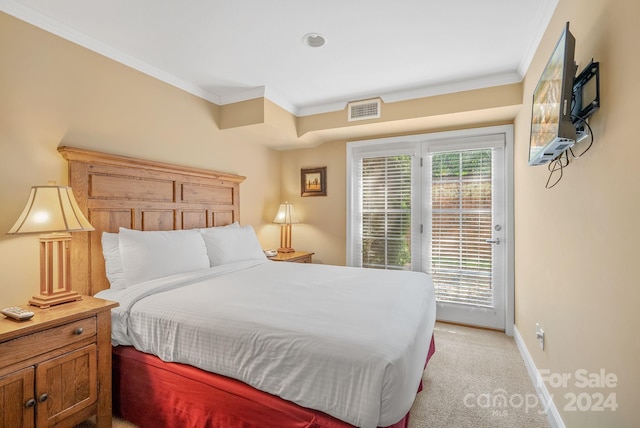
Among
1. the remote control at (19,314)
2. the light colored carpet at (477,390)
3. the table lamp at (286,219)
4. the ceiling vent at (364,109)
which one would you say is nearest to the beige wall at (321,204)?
the table lamp at (286,219)

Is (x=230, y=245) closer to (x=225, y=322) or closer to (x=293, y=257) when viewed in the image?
(x=293, y=257)

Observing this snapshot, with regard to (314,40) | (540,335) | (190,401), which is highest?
(314,40)

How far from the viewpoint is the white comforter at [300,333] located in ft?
4.11

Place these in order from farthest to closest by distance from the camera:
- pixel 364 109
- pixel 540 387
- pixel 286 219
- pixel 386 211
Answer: pixel 286 219 → pixel 386 211 → pixel 364 109 → pixel 540 387

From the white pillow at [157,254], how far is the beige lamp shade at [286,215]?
59.0 inches

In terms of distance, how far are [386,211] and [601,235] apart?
2624 mm

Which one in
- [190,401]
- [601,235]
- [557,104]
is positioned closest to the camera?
[601,235]

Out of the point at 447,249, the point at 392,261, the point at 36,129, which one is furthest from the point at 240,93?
the point at 447,249

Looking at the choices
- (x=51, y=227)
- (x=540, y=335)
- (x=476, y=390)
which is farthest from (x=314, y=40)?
(x=476, y=390)

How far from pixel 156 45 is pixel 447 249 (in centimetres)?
343

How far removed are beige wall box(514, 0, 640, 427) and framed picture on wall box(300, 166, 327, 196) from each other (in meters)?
2.61

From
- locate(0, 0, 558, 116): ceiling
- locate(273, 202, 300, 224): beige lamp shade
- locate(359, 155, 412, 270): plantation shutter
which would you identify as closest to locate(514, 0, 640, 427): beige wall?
locate(0, 0, 558, 116): ceiling

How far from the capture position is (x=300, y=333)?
56.6 inches

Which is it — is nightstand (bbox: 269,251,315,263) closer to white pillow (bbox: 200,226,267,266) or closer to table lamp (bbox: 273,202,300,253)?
table lamp (bbox: 273,202,300,253)
